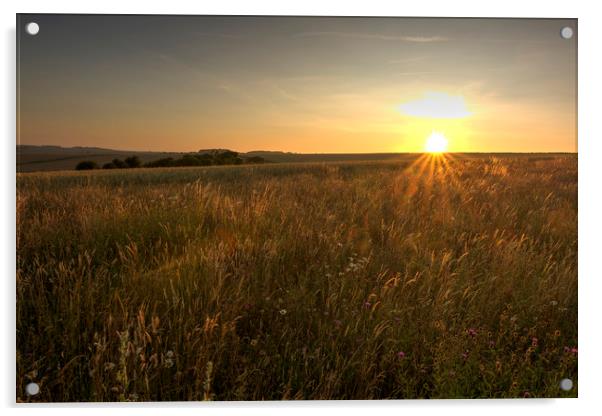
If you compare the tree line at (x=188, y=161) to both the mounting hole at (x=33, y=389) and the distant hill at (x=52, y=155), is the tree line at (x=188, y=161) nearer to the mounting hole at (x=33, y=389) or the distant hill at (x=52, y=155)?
the distant hill at (x=52, y=155)

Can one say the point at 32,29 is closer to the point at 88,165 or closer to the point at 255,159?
the point at 88,165

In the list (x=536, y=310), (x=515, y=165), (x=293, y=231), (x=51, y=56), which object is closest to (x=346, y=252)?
(x=293, y=231)

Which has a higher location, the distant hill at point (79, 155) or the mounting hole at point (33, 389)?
the distant hill at point (79, 155)

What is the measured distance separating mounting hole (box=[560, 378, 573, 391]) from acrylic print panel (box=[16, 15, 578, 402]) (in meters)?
0.01

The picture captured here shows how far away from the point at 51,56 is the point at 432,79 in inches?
99.3

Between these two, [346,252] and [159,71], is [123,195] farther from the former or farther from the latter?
[346,252]

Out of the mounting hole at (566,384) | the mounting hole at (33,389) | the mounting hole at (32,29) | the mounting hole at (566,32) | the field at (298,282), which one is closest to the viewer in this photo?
the field at (298,282)

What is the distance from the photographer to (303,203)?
143 inches

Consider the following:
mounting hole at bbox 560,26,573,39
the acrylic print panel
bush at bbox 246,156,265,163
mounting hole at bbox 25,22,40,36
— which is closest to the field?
the acrylic print panel

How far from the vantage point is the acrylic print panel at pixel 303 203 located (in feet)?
9.45

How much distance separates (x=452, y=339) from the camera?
2.84 meters

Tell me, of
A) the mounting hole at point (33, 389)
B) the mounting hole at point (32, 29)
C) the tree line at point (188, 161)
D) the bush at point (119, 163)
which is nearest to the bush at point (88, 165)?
the tree line at point (188, 161)

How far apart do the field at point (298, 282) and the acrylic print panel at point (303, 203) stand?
0.01 m

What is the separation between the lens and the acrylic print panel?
2881mm
